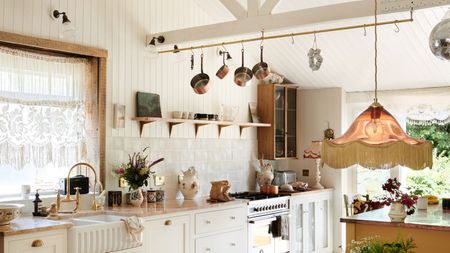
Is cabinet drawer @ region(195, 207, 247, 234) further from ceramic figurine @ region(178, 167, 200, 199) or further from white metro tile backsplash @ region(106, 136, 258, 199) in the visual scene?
white metro tile backsplash @ region(106, 136, 258, 199)

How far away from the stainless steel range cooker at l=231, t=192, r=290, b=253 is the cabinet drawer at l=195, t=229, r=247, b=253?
13 cm

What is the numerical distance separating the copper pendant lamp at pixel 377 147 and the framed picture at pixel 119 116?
2713mm

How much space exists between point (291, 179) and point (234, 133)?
1221 mm

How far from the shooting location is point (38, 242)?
4.18m

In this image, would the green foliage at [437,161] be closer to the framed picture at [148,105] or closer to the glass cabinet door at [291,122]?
the glass cabinet door at [291,122]

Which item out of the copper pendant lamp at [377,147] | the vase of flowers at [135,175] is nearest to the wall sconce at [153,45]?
the vase of flowers at [135,175]

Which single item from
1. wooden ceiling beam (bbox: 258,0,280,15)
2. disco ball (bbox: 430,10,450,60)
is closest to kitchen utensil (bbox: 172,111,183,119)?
wooden ceiling beam (bbox: 258,0,280,15)

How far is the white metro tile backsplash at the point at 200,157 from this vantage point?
5914 millimetres

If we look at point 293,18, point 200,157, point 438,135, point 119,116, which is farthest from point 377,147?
point 438,135

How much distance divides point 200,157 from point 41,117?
220 centimetres

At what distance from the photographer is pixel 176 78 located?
658 cm

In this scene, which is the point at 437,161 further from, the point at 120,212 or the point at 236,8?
the point at 120,212

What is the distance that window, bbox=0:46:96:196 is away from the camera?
4.94m

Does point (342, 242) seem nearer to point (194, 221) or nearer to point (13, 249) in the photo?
point (194, 221)
